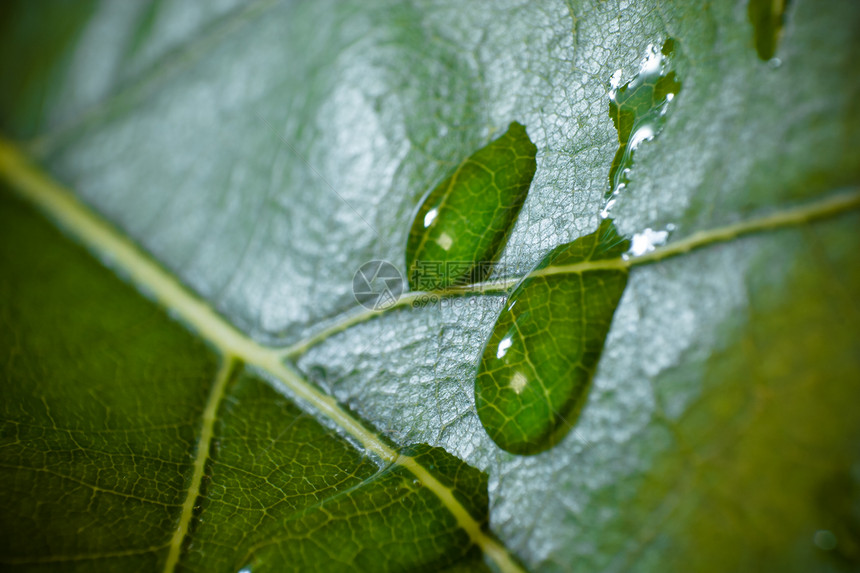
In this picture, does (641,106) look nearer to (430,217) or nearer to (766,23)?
(766,23)

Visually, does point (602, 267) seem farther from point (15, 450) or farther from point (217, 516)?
point (15, 450)

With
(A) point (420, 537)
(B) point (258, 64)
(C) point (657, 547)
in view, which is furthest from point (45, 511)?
(B) point (258, 64)

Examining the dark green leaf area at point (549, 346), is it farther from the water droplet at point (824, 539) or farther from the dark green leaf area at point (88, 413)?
the dark green leaf area at point (88, 413)

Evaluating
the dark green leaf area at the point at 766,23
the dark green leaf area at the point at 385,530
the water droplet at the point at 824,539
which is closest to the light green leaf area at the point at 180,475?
the dark green leaf area at the point at 385,530

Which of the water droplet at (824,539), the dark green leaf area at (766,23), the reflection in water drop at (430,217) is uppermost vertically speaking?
the reflection in water drop at (430,217)

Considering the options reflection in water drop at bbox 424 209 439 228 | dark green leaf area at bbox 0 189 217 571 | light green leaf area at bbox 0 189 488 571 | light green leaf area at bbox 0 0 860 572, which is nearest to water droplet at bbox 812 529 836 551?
light green leaf area at bbox 0 0 860 572

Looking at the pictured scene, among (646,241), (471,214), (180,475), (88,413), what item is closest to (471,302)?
(471,214)

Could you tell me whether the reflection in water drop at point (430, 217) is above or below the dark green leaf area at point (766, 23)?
above
